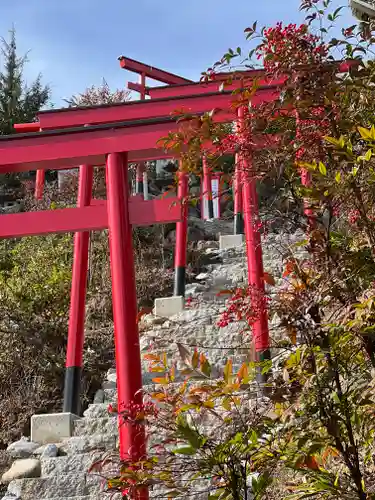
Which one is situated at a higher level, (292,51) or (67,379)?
(292,51)

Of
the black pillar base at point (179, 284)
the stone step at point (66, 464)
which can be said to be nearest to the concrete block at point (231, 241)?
the black pillar base at point (179, 284)

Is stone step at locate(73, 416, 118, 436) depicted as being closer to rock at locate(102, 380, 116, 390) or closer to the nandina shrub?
rock at locate(102, 380, 116, 390)

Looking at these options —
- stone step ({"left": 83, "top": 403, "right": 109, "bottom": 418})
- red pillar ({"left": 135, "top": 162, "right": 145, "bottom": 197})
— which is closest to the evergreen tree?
red pillar ({"left": 135, "top": 162, "right": 145, "bottom": 197})

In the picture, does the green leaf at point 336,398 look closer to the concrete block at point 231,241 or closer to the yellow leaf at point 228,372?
the yellow leaf at point 228,372

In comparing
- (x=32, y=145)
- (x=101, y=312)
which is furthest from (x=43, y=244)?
(x=32, y=145)

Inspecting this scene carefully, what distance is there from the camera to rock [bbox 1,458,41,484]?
508 centimetres

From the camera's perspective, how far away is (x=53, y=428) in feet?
18.6

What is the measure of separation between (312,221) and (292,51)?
0.58 metres

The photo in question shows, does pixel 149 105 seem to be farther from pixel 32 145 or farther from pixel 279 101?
pixel 279 101

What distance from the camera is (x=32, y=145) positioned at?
504cm

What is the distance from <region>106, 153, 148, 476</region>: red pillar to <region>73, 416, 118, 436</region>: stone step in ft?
3.53

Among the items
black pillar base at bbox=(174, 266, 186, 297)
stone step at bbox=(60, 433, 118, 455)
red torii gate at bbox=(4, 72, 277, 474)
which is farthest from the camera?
black pillar base at bbox=(174, 266, 186, 297)

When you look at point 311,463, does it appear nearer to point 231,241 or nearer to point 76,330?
point 76,330

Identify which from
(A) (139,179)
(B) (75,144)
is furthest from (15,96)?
(B) (75,144)
